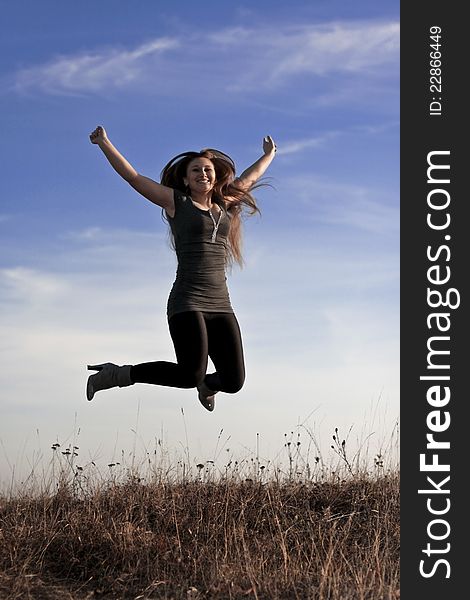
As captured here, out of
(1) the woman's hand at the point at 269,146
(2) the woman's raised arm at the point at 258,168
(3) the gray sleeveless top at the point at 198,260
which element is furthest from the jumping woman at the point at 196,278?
(1) the woman's hand at the point at 269,146

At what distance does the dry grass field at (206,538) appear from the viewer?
6.39 m

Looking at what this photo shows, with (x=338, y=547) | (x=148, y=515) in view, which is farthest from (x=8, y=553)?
(x=338, y=547)

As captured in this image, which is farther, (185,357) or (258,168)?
(258,168)

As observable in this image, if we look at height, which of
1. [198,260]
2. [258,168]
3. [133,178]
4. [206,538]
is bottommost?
[206,538]

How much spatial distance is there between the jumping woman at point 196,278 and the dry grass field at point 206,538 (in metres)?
1.36

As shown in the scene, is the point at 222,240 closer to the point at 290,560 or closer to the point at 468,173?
the point at 468,173

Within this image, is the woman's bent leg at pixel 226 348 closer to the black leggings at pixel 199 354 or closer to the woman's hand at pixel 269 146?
the black leggings at pixel 199 354

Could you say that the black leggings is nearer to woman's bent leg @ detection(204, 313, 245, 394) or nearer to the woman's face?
woman's bent leg @ detection(204, 313, 245, 394)

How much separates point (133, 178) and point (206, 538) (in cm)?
322

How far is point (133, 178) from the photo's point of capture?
265 inches

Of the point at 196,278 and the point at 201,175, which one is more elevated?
the point at 201,175

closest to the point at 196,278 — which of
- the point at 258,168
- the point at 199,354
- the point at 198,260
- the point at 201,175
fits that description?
the point at 198,260

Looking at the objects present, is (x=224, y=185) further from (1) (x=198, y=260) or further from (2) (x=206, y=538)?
(2) (x=206, y=538)

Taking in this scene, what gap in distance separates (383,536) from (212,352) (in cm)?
254
